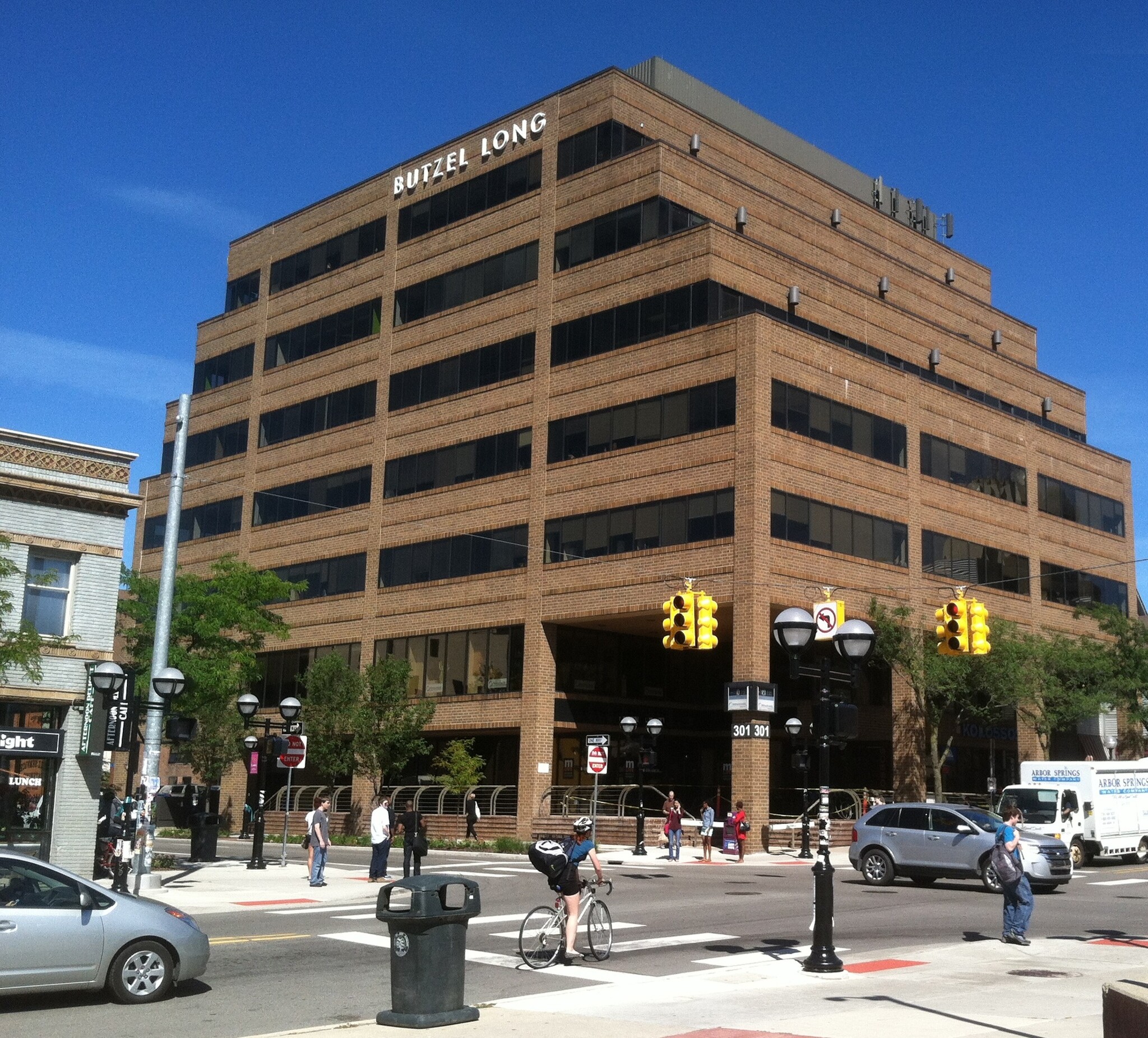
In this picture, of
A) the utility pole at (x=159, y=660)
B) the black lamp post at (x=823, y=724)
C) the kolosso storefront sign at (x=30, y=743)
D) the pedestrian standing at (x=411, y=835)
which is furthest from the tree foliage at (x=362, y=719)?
the black lamp post at (x=823, y=724)

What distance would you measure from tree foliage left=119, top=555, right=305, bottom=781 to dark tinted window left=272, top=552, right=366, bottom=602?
A: 5874 millimetres

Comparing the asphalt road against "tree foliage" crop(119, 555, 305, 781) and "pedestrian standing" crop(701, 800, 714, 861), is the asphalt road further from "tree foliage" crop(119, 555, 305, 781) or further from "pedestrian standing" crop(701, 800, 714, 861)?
"tree foliage" crop(119, 555, 305, 781)

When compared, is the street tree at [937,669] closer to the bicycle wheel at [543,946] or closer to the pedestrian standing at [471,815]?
the pedestrian standing at [471,815]

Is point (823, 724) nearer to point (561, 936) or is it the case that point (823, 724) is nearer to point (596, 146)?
point (561, 936)

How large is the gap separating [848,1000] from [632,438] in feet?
114

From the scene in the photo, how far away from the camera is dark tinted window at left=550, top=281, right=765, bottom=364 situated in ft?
151

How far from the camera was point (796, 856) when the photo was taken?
40.4 meters

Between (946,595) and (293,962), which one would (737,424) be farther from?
(293,962)

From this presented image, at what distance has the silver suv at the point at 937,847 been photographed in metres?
26.9

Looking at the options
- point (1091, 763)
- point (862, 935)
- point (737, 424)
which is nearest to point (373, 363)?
point (737, 424)

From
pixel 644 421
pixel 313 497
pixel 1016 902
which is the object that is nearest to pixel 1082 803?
pixel 644 421

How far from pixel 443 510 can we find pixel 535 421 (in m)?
6.02

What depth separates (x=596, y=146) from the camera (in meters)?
50.8

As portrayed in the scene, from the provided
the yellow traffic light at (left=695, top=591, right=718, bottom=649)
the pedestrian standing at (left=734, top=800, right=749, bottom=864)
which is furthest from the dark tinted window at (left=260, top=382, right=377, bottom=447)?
the yellow traffic light at (left=695, top=591, right=718, bottom=649)
